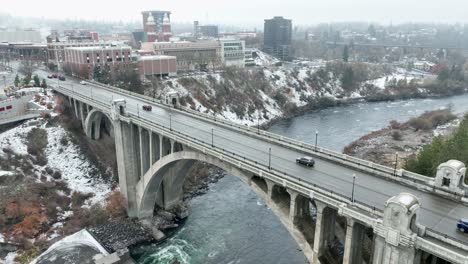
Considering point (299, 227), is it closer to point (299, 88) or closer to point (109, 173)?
point (109, 173)

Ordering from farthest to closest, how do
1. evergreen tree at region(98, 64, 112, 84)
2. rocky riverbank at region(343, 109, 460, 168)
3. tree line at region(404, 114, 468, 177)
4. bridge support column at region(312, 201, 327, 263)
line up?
evergreen tree at region(98, 64, 112, 84)
rocky riverbank at region(343, 109, 460, 168)
tree line at region(404, 114, 468, 177)
bridge support column at region(312, 201, 327, 263)

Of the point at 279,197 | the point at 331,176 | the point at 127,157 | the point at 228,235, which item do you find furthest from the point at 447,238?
the point at 127,157

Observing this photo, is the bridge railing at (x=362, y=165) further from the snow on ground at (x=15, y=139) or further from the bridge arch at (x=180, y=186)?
the snow on ground at (x=15, y=139)

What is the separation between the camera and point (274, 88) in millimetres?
102438

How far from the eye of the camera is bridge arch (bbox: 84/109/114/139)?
53.6 meters

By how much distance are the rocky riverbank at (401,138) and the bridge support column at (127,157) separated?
36697 mm

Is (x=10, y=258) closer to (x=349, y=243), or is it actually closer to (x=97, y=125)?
(x=97, y=125)

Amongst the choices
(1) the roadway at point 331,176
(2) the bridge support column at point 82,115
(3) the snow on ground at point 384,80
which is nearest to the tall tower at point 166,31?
(3) the snow on ground at point 384,80

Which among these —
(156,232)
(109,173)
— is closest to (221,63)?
(109,173)

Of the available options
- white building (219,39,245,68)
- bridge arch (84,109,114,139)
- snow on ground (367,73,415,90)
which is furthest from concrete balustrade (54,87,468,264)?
snow on ground (367,73,415,90)

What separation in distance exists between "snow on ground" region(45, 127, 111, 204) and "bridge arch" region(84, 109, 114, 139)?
3.24m

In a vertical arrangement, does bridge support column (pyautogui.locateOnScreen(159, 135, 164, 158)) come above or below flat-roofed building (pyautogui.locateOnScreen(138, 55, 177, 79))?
below

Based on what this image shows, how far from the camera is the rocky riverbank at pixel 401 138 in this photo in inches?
2366

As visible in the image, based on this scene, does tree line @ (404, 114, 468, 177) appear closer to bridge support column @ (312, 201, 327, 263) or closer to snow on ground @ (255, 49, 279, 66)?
bridge support column @ (312, 201, 327, 263)
